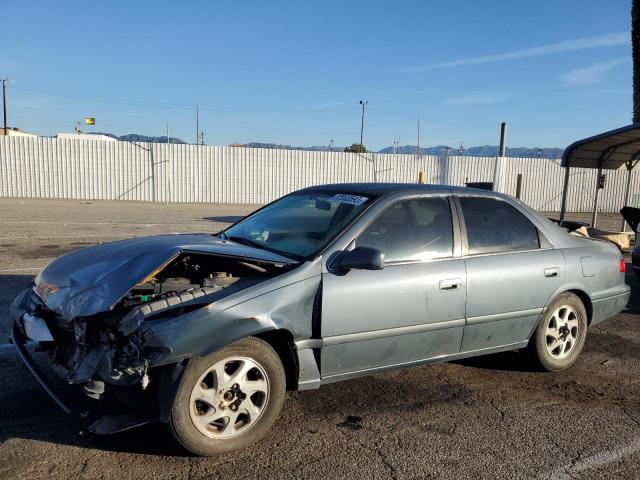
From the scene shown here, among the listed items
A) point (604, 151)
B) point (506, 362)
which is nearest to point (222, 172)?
point (604, 151)

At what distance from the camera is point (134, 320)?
312 centimetres

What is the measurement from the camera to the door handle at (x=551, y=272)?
4605mm

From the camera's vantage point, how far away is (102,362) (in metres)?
3.10

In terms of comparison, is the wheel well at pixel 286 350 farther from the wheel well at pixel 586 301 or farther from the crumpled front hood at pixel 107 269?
the wheel well at pixel 586 301

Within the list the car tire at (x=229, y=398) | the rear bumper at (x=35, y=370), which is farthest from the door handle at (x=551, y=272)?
the rear bumper at (x=35, y=370)

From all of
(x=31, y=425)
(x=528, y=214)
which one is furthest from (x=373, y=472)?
(x=528, y=214)

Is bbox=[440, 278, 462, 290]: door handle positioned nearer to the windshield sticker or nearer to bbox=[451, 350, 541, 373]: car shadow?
the windshield sticker

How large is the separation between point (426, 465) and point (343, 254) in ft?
4.56

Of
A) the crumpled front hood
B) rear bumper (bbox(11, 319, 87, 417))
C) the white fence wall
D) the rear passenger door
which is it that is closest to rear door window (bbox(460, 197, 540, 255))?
the rear passenger door

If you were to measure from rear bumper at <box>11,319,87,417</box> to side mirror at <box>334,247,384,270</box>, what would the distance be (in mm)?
1770

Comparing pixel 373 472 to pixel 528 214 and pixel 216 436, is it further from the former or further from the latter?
pixel 528 214

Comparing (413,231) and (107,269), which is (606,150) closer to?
(413,231)

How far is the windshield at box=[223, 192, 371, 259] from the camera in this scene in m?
3.95

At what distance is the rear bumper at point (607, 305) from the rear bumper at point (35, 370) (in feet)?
14.3
